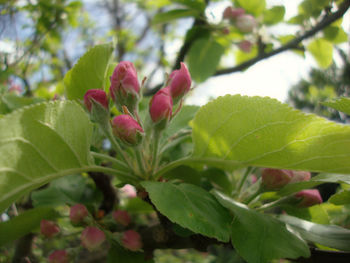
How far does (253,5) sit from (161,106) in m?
1.15

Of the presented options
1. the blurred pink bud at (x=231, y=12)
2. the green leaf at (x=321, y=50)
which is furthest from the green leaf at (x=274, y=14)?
the green leaf at (x=321, y=50)

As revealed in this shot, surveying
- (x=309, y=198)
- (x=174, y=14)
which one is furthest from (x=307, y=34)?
(x=309, y=198)

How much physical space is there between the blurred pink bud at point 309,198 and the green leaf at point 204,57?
38.1 inches

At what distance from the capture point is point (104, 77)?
0.74 meters

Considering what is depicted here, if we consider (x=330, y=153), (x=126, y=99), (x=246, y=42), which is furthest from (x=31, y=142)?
(x=246, y=42)

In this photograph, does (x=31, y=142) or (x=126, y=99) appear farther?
(x=126, y=99)

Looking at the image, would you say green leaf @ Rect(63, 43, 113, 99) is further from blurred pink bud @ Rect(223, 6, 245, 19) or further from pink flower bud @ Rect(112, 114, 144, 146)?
blurred pink bud @ Rect(223, 6, 245, 19)

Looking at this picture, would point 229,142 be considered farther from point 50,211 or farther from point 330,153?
point 50,211

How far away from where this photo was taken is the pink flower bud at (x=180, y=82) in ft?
2.11

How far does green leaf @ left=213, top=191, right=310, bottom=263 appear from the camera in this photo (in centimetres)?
58

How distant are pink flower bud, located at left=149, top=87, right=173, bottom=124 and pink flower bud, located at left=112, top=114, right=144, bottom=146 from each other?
4cm

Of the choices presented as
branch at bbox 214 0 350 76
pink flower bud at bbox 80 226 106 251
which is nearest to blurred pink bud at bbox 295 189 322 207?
Result: pink flower bud at bbox 80 226 106 251

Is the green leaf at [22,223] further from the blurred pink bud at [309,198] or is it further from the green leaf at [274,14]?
the green leaf at [274,14]

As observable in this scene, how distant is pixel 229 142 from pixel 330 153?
0.18 meters
